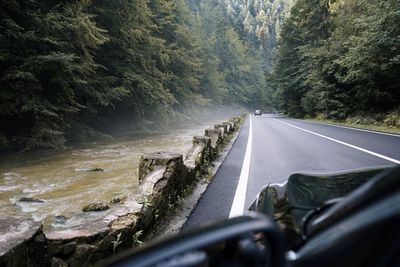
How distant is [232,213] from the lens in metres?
5.04

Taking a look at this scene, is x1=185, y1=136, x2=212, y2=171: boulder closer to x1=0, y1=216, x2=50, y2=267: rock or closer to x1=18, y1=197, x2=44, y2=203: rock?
x1=18, y1=197, x2=44, y2=203: rock

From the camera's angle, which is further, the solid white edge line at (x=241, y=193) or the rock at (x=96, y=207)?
the rock at (x=96, y=207)

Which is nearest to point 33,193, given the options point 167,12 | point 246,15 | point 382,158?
point 382,158

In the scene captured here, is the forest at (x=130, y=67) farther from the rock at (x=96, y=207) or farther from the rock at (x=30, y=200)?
the rock at (x=96, y=207)

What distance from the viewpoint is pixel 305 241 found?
5.18 ft

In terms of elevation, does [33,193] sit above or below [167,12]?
below

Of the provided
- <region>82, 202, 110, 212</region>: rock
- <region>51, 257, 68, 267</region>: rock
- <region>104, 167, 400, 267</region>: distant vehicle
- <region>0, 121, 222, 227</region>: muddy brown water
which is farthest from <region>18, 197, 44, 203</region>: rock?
<region>104, 167, 400, 267</region>: distant vehicle

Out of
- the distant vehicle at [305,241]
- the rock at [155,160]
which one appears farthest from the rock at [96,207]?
the distant vehicle at [305,241]

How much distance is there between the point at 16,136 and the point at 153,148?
5.25m

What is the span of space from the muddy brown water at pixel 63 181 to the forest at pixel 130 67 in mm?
1228

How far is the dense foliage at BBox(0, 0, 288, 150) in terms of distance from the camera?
40.3 ft

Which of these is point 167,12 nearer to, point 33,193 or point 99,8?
point 99,8

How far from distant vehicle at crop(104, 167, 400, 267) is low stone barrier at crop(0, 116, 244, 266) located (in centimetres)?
128

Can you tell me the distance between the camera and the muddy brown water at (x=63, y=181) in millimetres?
6805
